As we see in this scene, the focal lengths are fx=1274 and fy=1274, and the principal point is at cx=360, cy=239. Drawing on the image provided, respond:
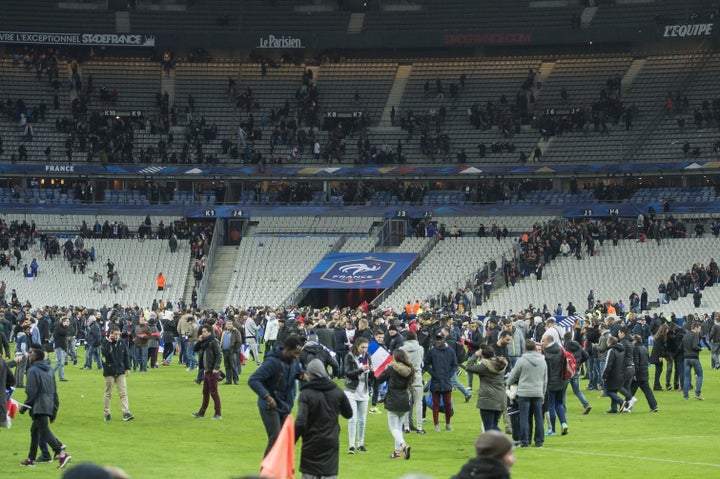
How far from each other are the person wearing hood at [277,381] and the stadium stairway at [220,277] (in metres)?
45.9

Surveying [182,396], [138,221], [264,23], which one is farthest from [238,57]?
[182,396]

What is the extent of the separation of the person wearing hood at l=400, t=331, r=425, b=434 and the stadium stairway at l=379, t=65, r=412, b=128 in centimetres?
5206

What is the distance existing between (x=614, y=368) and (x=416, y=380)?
184 inches

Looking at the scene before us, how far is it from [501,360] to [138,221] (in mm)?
51221

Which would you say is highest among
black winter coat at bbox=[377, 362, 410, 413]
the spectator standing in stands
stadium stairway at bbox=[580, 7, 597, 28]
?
stadium stairway at bbox=[580, 7, 597, 28]

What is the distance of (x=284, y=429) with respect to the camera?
1223 cm

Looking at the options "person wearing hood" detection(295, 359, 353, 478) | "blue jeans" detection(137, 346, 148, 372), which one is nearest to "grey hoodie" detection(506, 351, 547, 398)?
"person wearing hood" detection(295, 359, 353, 478)

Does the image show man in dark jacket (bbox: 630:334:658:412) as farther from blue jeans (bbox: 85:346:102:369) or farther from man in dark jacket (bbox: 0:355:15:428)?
blue jeans (bbox: 85:346:102:369)

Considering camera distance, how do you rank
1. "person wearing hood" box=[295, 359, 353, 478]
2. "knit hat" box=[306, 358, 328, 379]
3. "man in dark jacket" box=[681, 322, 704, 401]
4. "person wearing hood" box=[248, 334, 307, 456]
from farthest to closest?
"man in dark jacket" box=[681, 322, 704, 401] → "person wearing hood" box=[248, 334, 307, 456] → "knit hat" box=[306, 358, 328, 379] → "person wearing hood" box=[295, 359, 353, 478]

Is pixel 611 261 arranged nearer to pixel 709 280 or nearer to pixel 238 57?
pixel 709 280

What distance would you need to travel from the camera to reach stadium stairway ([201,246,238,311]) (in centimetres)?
6125

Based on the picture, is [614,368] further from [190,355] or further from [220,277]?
[220,277]

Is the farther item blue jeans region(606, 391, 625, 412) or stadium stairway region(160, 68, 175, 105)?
stadium stairway region(160, 68, 175, 105)

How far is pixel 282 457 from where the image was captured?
38.8 feet
